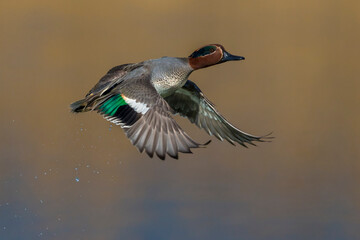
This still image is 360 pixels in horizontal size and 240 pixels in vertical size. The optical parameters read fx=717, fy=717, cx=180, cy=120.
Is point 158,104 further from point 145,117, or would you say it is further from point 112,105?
point 112,105

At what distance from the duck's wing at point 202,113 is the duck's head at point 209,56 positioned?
0.27 metres

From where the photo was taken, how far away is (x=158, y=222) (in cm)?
448

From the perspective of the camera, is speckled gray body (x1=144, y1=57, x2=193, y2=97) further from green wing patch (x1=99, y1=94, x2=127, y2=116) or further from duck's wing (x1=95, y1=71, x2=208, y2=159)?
green wing patch (x1=99, y1=94, x2=127, y2=116)

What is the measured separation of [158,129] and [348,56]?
3.61m

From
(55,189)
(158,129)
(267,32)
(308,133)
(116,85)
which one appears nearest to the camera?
(158,129)

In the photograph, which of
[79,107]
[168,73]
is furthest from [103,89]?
[168,73]

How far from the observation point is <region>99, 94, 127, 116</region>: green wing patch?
3098mm

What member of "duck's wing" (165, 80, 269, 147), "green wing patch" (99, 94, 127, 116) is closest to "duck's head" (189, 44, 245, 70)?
"duck's wing" (165, 80, 269, 147)

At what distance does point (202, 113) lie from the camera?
12.5 ft

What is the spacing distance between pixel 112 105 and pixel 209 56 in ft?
2.01

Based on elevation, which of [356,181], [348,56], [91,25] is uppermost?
[91,25]

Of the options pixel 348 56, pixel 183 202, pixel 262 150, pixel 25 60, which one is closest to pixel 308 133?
pixel 262 150

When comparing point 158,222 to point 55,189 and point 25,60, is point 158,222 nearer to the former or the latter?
point 55,189

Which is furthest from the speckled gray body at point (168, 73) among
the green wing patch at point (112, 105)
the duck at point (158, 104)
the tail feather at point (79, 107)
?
the tail feather at point (79, 107)
